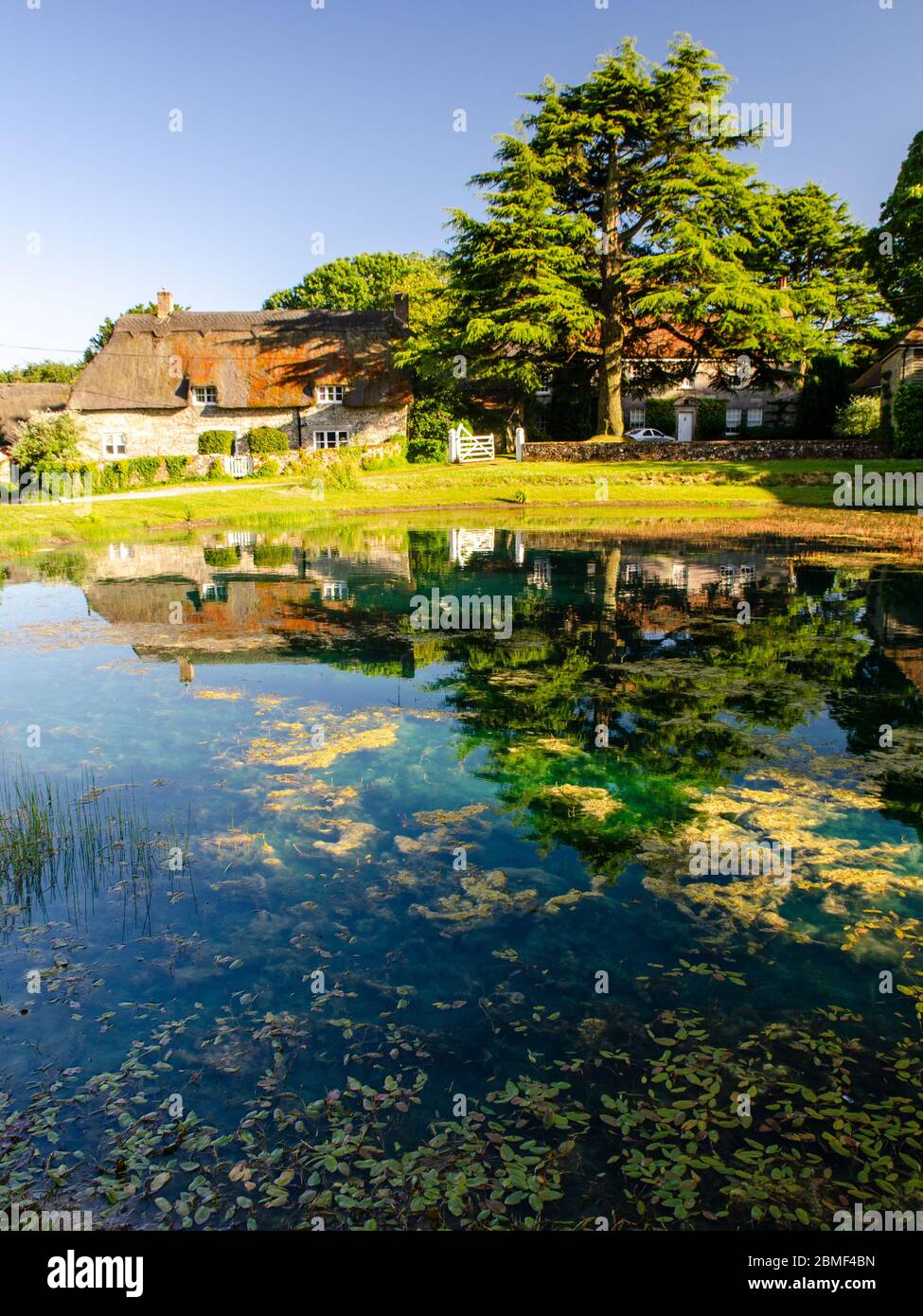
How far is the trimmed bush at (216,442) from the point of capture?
49438mm

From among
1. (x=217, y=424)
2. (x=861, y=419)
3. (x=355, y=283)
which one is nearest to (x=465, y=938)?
(x=861, y=419)

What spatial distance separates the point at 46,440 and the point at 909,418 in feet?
130

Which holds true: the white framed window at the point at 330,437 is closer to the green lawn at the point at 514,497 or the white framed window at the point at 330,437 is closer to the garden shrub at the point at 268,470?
the garden shrub at the point at 268,470

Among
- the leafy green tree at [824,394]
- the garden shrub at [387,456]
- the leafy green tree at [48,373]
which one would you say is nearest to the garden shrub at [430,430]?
the garden shrub at [387,456]

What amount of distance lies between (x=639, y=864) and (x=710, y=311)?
123ft

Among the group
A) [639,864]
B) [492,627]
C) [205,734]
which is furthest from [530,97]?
[639,864]

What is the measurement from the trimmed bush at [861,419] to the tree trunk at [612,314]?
1116 cm

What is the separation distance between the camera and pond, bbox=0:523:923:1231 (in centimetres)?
417

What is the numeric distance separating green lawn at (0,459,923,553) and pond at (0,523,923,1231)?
19.0 metres

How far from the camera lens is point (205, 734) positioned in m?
10.5

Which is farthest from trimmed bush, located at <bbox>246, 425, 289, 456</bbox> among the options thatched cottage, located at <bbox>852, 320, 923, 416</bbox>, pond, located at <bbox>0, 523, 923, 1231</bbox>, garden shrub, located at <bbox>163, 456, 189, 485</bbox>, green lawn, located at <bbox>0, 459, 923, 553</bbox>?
pond, located at <bbox>0, 523, 923, 1231</bbox>

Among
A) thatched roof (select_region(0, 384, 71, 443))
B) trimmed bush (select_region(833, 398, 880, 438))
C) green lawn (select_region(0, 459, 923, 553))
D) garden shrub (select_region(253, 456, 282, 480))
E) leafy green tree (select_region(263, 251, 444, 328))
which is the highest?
leafy green tree (select_region(263, 251, 444, 328))

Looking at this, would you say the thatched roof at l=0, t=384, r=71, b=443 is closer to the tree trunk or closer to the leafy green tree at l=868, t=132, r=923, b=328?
the tree trunk
